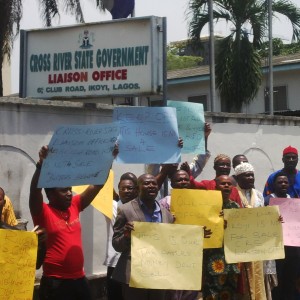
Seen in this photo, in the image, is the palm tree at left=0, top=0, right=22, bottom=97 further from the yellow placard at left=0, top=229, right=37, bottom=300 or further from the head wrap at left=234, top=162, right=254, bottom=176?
the yellow placard at left=0, top=229, right=37, bottom=300

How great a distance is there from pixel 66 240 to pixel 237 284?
1.87 meters

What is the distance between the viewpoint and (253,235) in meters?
6.85

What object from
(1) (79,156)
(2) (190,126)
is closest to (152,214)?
(1) (79,156)

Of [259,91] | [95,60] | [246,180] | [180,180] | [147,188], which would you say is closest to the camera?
[147,188]

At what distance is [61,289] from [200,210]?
1.33m

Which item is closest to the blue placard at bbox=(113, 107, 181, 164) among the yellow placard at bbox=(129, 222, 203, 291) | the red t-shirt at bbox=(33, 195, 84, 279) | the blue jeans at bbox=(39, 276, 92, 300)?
the yellow placard at bbox=(129, 222, 203, 291)

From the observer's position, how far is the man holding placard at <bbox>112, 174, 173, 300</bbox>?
5.93m

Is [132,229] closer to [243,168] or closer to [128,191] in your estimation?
[128,191]

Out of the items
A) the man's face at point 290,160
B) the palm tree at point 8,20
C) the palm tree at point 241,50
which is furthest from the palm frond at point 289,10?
the man's face at point 290,160

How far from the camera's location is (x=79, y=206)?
20.1 ft

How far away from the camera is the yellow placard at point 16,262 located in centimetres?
511

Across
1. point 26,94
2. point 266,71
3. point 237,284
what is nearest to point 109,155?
point 237,284

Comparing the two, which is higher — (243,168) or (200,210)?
(243,168)

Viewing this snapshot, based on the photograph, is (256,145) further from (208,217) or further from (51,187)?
(51,187)
